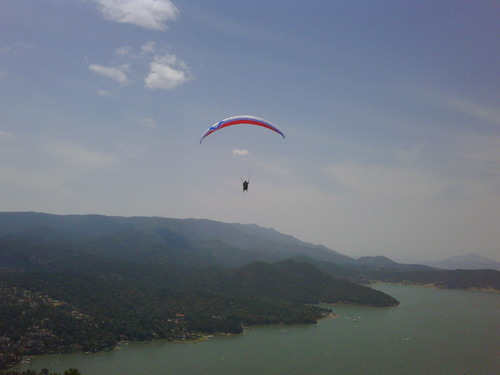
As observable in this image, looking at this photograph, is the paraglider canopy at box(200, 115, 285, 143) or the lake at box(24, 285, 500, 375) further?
the lake at box(24, 285, 500, 375)

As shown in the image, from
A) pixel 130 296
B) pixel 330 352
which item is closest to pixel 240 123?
pixel 330 352

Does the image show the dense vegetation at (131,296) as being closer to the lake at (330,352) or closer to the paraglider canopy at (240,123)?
the lake at (330,352)

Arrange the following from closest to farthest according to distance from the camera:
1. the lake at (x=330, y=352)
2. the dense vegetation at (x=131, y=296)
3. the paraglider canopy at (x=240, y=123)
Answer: the paraglider canopy at (x=240, y=123) < the lake at (x=330, y=352) < the dense vegetation at (x=131, y=296)

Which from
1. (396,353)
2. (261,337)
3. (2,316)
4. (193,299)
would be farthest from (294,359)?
(2,316)

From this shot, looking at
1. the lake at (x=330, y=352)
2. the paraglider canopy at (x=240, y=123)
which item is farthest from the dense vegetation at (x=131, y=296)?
the paraglider canopy at (x=240, y=123)

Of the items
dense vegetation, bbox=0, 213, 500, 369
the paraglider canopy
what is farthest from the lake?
the paraglider canopy

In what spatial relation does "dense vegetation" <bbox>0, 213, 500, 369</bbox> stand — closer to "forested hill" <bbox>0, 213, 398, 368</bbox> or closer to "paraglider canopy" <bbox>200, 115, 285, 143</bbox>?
"forested hill" <bbox>0, 213, 398, 368</bbox>

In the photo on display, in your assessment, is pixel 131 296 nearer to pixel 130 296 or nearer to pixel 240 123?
pixel 130 296

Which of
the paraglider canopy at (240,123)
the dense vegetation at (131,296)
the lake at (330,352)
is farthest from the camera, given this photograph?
the dense vegetation at (131,296)
